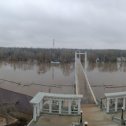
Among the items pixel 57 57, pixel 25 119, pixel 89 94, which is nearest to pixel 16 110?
pixel 25 119

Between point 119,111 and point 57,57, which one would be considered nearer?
point 119,111

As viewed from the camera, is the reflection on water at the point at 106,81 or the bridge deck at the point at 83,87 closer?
the bridge deck at the point at 83,87

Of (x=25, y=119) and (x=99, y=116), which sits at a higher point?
(x=99, y=116)

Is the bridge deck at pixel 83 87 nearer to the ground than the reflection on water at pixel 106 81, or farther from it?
farther from it

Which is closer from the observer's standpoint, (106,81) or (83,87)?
(83,87)

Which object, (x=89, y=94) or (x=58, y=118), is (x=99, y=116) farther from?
(x=89, y=94)

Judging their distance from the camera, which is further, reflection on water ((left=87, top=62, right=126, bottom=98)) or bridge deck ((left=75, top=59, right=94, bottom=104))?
reflection on water ((left=87, top=62, right=126, bottom=98))

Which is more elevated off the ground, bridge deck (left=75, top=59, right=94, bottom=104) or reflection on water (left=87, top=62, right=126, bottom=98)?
bridge deck (left=75, top=59, right=94, bottom=104)

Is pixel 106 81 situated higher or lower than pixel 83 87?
lower
